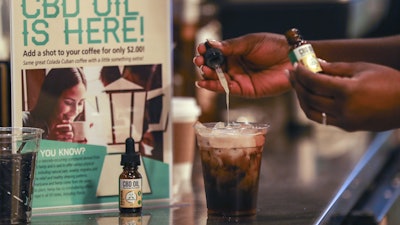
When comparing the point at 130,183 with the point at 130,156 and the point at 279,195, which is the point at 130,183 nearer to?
the point at 130,156

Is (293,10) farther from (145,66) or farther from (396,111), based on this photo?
(396,111)

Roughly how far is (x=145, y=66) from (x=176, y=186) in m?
0.50

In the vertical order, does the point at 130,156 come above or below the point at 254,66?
below

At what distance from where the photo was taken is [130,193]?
1975 mm

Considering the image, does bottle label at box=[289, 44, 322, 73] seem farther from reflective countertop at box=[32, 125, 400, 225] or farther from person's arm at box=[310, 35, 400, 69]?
person's arm at box=[310, 35, 400, 69]

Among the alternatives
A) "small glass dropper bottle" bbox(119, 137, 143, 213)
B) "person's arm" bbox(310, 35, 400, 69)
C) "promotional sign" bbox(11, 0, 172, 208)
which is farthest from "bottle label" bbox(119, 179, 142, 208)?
"person's arm" bbox(310, 35, 400, 69)

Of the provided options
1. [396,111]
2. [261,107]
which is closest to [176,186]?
[396,111]

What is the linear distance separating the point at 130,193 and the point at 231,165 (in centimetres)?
23

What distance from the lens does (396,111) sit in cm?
172

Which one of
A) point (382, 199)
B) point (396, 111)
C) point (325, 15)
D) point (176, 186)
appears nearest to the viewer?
point (396, 111)

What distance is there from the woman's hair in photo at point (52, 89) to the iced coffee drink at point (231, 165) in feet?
1.06

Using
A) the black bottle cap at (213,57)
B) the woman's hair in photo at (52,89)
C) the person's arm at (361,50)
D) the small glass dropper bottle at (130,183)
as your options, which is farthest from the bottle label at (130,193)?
the person's arm at (361,50)

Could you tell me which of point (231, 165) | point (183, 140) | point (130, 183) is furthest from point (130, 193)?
point (183, 140)

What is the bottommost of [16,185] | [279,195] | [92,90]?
[279,195]
